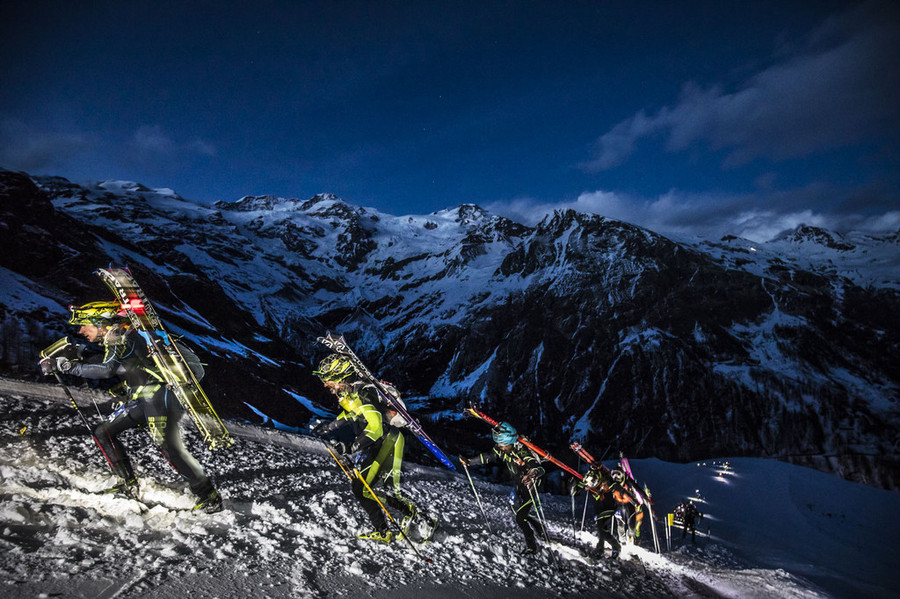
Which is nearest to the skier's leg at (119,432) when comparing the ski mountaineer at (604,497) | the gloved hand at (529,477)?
the gloved hand at (529,477)

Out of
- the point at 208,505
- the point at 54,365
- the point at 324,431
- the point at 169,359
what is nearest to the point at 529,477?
the point at 324,431

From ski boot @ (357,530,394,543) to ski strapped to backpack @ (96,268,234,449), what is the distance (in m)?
3.41

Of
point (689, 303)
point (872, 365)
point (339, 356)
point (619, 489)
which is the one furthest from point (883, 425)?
point (339, 356)

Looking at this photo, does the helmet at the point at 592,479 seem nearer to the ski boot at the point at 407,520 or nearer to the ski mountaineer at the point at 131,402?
the ski boot at the point at 407,520

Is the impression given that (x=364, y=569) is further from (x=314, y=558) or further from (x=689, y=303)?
(x=689, y=303)

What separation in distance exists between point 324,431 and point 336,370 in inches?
39.1

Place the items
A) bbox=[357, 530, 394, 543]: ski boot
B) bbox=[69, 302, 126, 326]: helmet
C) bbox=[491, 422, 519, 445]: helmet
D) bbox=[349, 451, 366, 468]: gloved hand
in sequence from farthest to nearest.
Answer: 1. bbox=[491, 422, 519, 445]: helmet
2. bbox=[349, 451, 366, 468]: gloved hand
3. bbox=[357, 530, 394, 543]: ski boot
4. bbox=[69, 302, 126, 326]: helmet

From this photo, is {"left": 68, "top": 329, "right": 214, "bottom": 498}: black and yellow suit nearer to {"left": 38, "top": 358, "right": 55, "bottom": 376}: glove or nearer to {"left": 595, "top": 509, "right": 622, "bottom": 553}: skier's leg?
{"left": 38, "top": 358, "right": 55, "bottom": 376}: glove

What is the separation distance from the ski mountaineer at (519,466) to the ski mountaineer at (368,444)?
6.08ft

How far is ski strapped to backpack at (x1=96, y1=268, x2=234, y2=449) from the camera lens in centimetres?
662

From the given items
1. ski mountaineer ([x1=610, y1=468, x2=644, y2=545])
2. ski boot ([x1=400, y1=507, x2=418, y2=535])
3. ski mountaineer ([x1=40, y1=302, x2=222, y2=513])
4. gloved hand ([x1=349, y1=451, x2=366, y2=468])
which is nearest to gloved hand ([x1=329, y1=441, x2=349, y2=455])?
gloved hand ([x1=349, y1=451, x2=366, y2=468])

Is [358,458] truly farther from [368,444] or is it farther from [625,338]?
[625,338]

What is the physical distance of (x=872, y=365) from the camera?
121500mm

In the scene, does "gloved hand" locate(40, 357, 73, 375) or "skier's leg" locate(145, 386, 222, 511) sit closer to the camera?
"gloved hand" locate(40, 357, 73, 375)
